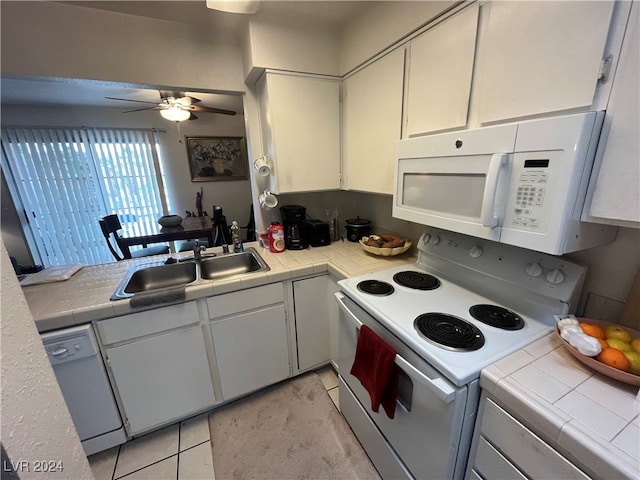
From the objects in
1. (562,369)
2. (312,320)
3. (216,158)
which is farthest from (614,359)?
(216,158)

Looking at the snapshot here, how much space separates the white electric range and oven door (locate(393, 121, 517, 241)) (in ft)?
0.92

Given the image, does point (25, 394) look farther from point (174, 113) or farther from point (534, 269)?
point (174, 113)

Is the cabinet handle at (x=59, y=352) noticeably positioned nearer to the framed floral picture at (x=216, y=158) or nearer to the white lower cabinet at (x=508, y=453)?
the white lower cabinet at (x=508, y=453)

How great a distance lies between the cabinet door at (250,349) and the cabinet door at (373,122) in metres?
1.01

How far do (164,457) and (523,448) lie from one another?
1700 millimetres

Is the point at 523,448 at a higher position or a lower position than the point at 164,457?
higher

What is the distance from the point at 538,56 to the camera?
81cm

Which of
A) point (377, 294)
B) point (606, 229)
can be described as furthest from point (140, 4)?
point (606, 229)

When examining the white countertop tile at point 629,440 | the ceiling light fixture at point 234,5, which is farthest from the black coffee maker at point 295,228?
the white countertop tile at point 629,440

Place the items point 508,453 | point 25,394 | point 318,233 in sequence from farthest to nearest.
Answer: point 318,233, point 508,453, point 25,394

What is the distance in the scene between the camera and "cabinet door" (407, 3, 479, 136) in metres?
1.02

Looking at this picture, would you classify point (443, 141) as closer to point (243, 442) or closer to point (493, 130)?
point (493, 130)

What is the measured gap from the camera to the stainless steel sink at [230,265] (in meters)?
1.85

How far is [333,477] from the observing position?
4.35ft
